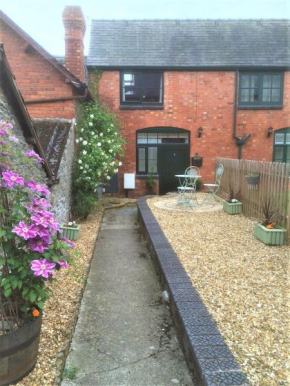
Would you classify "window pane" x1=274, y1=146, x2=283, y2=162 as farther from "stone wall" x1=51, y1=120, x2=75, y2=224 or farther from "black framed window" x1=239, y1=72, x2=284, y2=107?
"stone wall" x1=51, y1=120, x2=75, y2=224

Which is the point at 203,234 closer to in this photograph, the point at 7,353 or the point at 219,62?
the point at 7,353

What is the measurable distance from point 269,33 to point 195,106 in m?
4.83

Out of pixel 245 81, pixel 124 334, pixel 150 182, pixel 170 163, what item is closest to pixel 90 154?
pixel 150 182

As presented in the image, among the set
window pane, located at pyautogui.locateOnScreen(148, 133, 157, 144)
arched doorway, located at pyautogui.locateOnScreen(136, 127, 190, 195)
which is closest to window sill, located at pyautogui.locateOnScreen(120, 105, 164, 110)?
arched doorway, located at pyautogui.locateOnScreen(136, 127, 190, 195)

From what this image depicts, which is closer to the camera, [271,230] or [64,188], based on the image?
[271,230]

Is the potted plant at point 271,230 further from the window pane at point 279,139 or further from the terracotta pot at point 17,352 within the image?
the window pane at point 279,139

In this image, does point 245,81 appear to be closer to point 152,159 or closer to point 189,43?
point 189,43

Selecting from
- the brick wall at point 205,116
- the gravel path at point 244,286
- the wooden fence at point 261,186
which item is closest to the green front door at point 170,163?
the brick wall at point 205,116

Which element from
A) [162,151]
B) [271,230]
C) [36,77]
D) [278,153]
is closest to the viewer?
[271,230]

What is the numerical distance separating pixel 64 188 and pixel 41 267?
16.9 feet

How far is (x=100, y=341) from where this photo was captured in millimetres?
3154

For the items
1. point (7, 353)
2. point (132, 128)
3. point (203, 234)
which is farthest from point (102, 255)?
point (132, 128)

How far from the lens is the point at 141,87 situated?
1277 centimetres

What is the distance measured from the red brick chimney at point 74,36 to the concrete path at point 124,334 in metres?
6.38
